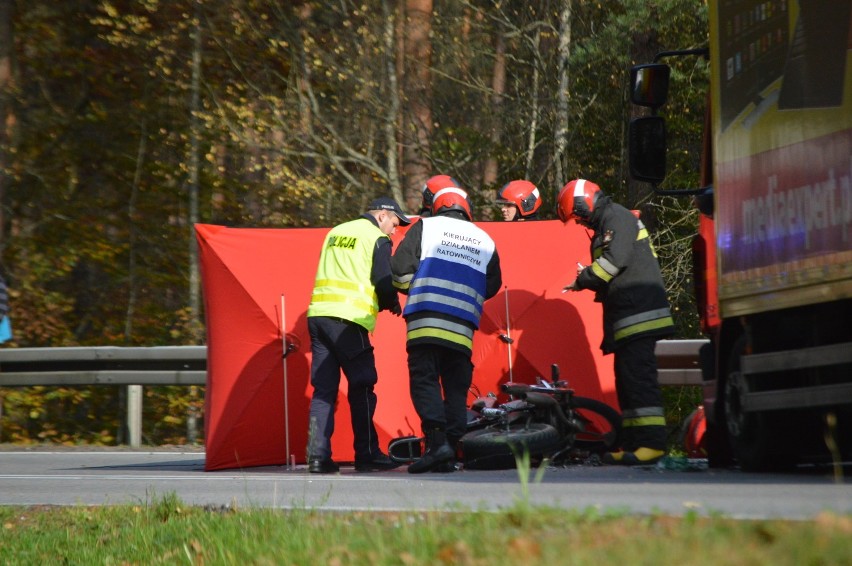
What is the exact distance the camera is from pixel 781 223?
22.1ft

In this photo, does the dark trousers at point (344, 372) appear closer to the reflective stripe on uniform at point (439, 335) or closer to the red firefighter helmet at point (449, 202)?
the reflective stripe on uniform at point (439, 335)

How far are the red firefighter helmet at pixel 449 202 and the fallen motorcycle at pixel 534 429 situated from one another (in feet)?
4.39

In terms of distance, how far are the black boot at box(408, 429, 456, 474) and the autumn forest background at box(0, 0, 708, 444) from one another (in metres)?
6.84

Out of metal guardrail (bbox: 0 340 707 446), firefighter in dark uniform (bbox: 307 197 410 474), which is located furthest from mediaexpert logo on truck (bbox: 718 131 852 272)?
metal guardrail (bbox: 0 340 707 446)

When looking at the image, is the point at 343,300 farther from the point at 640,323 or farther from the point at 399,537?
the point at 399,537

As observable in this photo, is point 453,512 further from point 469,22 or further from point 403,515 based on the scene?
point 469,22

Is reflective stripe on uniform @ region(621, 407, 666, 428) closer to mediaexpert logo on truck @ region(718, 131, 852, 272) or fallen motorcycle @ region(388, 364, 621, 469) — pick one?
fallen motorcycle @ region(388, 364, 621, 469)

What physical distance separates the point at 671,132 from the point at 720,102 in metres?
10.4

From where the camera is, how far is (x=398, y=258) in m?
9.41

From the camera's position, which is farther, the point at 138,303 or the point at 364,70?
the point at 138,303

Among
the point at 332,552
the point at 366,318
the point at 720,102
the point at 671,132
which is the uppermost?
the point at 671,132

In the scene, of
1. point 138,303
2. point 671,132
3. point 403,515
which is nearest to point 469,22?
point 671,132

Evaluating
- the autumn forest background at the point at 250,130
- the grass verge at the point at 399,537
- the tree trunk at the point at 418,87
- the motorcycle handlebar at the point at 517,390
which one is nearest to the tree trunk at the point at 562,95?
the autumn forest background at the point at 250,130

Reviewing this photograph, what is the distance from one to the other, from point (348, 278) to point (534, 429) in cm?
172
